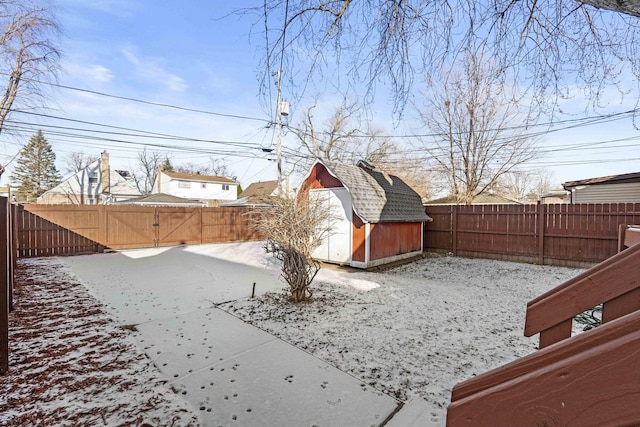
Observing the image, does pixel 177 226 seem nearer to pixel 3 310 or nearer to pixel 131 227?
pixel 131 227

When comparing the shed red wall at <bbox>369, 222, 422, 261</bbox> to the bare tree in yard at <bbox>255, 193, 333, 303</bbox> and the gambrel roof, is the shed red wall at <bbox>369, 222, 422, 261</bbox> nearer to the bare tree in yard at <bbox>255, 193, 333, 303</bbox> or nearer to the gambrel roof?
the bare tree in yard at <bbox>255, 193, 333, 303</bbox>

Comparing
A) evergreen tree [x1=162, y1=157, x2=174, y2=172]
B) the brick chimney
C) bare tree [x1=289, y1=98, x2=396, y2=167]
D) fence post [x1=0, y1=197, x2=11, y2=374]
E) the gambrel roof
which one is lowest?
fence post [x1=0, y1=197, x2=11, y2=374]

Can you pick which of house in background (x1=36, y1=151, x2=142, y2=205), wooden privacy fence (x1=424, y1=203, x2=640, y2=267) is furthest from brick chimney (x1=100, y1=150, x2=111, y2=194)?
wooden privacy fence (x1=424, y1=203, x2=640, y2=267)

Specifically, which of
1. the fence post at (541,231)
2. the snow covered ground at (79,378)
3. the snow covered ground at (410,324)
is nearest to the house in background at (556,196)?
the fence post at (541,231)

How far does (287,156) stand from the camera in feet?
67.7

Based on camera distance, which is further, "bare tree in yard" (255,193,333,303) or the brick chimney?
the brick chimney

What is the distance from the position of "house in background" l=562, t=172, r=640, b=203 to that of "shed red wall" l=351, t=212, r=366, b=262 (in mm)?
9222

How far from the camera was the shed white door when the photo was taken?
8.73m

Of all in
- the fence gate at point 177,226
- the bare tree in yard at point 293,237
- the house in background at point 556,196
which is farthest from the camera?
the house in background at point 556,196

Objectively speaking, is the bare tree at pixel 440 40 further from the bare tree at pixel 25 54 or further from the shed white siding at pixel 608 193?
the bare tree at pixel 25 54

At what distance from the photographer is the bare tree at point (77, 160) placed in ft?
128

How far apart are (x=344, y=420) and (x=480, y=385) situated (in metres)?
2.13

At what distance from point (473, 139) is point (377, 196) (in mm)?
8147

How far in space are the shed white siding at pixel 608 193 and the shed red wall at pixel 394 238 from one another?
21.8ft
